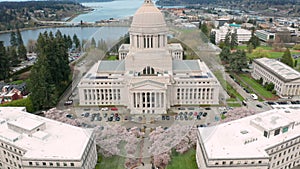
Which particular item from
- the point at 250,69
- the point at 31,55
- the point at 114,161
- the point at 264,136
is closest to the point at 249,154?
the point at 264,136

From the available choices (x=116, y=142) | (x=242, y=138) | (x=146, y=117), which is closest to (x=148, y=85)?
(x=146, y=117)

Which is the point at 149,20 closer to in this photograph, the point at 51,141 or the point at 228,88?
the point at 228,88

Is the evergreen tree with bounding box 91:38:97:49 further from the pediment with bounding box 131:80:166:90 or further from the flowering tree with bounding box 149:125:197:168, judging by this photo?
the flowering tree with bounding box 149:125:197:168

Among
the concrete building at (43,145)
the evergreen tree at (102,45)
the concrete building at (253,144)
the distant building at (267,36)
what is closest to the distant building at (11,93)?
the concrete building at (43,145)

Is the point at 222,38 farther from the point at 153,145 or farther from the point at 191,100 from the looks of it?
the point at 153,145

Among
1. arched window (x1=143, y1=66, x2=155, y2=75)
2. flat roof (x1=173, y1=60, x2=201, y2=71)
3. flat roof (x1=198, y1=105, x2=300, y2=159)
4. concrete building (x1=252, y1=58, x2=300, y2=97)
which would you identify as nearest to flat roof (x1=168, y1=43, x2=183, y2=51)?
flat roof (x1=173, y1=60, x2=201, y2=71)

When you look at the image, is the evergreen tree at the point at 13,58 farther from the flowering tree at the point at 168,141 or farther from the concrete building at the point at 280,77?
the concrete building at the point at 280,77
